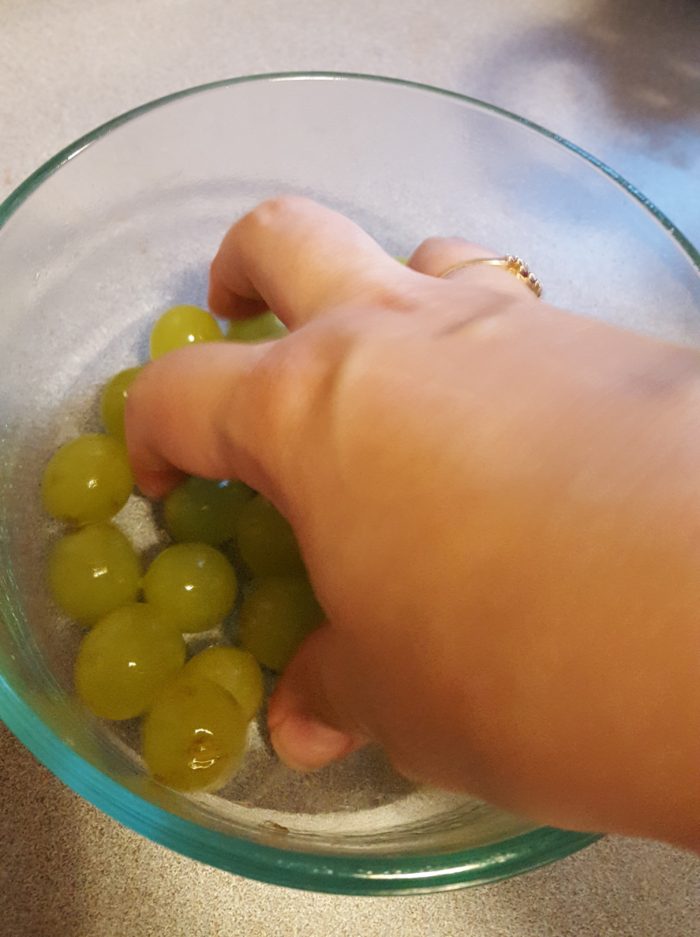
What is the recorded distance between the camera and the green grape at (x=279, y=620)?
50 cm

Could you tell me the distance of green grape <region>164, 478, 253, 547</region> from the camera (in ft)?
1.74

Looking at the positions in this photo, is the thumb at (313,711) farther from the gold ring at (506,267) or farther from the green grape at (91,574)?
the gold ring at (506,267)

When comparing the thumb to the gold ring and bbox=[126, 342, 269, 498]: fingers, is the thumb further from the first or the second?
the gold ring

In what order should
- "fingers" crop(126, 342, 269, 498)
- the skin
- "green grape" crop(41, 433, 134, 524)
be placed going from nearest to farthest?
the skin → "fingers" crop(126, 342, 269, 498) → "green grape" crop(41, 433, 134, 524)

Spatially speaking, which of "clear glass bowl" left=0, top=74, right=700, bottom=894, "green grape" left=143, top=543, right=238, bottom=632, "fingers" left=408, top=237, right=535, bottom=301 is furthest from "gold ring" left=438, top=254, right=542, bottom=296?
"green grape" left=143, top=543, right=238, bottom=632

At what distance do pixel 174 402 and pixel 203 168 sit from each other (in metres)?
0.26

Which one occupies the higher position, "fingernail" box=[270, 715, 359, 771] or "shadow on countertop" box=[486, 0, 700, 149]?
"shadow on countertop" box=[486, 0, 700, 149]

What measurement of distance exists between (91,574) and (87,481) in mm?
59

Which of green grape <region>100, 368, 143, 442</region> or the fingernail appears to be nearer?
the fingernail

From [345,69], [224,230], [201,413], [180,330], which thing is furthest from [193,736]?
[345,69]

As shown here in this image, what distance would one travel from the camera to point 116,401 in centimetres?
56

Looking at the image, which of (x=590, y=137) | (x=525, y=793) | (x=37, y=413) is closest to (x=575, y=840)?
(x=525, y=793)

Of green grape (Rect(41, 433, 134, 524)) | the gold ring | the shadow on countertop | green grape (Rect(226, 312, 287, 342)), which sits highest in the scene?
the shadow on countertop

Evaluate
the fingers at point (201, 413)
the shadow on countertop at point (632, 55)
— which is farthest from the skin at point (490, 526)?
the shadow on countertop at point (632, 55)
